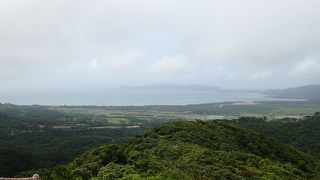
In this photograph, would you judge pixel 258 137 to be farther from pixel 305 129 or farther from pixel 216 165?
pixel 305 129

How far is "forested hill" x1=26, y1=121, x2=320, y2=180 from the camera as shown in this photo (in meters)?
12.1

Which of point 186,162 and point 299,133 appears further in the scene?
point 299,133

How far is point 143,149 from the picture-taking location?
2017 centimetres

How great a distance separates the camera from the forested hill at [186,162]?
12.1m

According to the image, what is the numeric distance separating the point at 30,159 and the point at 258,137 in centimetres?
3045

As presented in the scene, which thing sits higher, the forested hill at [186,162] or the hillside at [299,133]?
the forested hill at [186,162]

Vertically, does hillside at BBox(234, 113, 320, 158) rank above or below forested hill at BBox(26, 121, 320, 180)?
below

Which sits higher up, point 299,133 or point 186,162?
point 186,162

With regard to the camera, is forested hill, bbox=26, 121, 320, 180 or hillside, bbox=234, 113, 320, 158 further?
hillside, bbox=234, 113, 320, 158

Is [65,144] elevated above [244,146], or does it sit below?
below

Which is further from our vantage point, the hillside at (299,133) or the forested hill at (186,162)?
the hillside at (299,133)

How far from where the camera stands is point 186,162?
46.8ft

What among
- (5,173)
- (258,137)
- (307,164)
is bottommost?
(5,173)

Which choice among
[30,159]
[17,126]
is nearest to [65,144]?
[30,159]
